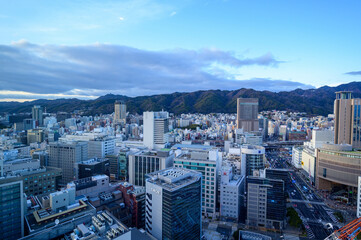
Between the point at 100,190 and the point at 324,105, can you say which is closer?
the point at 100,190

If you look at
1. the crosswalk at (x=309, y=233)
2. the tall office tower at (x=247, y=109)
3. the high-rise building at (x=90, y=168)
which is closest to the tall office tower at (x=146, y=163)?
the high-rise building at (x=90, y=168)

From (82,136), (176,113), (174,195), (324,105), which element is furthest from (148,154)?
(324,105)

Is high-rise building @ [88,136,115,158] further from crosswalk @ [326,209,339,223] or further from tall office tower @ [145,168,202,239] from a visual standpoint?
crosswalk @ [326,209,339,223]

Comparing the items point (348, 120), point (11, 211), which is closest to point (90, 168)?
point (11, 211)

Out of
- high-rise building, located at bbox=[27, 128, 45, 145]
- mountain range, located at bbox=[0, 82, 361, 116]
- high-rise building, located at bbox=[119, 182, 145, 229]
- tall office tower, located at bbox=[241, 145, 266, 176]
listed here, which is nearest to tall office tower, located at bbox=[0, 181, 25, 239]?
high-rise building, located at bbox=[119, 182, 145, 229]

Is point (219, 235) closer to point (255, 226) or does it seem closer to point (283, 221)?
point (255, 226)

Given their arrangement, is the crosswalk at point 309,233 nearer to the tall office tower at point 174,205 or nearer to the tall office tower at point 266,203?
the tall office tower at point 266,203
